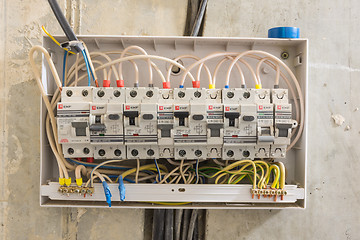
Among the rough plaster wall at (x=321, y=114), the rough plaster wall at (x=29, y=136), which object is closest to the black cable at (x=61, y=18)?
the rough plaster wall at (x=29, y=136)

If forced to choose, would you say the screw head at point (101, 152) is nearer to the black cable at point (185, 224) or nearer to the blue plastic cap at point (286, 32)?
the black cable at point (185, 224)

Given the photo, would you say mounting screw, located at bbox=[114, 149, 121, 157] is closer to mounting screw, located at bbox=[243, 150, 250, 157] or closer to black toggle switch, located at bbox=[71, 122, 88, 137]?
black toggle switch, located at bbox=[71, 122, 88, 137]

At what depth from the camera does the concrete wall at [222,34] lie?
144 centimetres

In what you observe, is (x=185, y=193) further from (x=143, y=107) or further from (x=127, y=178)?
(x=143, y=107)

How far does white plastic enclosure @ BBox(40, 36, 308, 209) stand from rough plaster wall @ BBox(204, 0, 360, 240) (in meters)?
0.17

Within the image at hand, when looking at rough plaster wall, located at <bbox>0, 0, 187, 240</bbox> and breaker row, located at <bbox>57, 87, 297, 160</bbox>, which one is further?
rough plaster wall, located at <bbox>0, 0, 187, 240</bbox>

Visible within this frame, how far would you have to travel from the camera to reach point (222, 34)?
4.87ft

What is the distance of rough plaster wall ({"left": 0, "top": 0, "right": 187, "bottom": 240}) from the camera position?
56.5 inches

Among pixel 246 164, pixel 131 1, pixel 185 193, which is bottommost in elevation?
pixel 185 193

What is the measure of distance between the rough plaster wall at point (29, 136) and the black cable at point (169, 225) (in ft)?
0.45

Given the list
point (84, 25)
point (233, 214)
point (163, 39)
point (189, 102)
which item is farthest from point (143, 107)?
point (233, 214)

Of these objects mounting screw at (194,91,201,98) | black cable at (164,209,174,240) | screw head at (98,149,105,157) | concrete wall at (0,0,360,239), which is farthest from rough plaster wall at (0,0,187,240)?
mounting screw at (194,91,201,98)

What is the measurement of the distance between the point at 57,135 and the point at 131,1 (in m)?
0.81

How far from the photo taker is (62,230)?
4.70 ft
